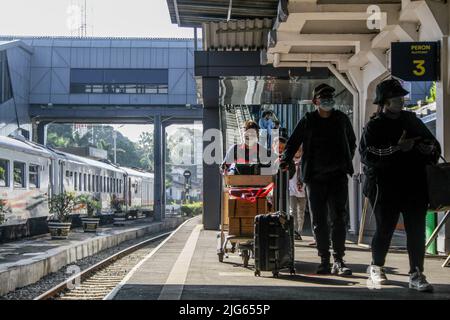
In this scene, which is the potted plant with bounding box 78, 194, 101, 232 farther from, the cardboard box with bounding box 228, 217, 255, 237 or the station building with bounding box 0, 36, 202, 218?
the cardboard box with bounding box 228, 217, 255, 237

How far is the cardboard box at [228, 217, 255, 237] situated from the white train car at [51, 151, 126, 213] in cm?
1732

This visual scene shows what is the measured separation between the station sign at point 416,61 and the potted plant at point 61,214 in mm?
13613

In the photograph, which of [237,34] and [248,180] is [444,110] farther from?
[237,34]

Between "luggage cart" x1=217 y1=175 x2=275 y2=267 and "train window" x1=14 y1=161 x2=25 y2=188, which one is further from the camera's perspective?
"train window" x1=14 y1=161 x2=25 y2=188

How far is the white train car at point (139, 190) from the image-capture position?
40.2 meters

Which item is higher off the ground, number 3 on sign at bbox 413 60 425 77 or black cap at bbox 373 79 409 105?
number 3 on sign at bbox 413 60 425 77

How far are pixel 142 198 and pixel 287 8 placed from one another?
37.0m

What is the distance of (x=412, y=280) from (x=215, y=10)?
7.76 m

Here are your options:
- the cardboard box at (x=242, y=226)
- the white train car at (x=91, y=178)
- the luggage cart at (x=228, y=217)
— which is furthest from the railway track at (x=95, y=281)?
the white train car at (x=91, y=178)

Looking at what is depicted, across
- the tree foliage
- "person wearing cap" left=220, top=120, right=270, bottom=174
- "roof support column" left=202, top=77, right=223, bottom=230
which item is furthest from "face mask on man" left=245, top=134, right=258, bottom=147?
the tree foliage

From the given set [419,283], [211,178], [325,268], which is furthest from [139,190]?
[419,283]

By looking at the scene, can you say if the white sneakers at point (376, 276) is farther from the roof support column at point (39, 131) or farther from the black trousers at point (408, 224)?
the roof support column at point (39, 131)

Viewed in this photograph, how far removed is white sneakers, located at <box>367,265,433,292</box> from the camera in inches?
214

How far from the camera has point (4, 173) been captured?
17.6 metres
